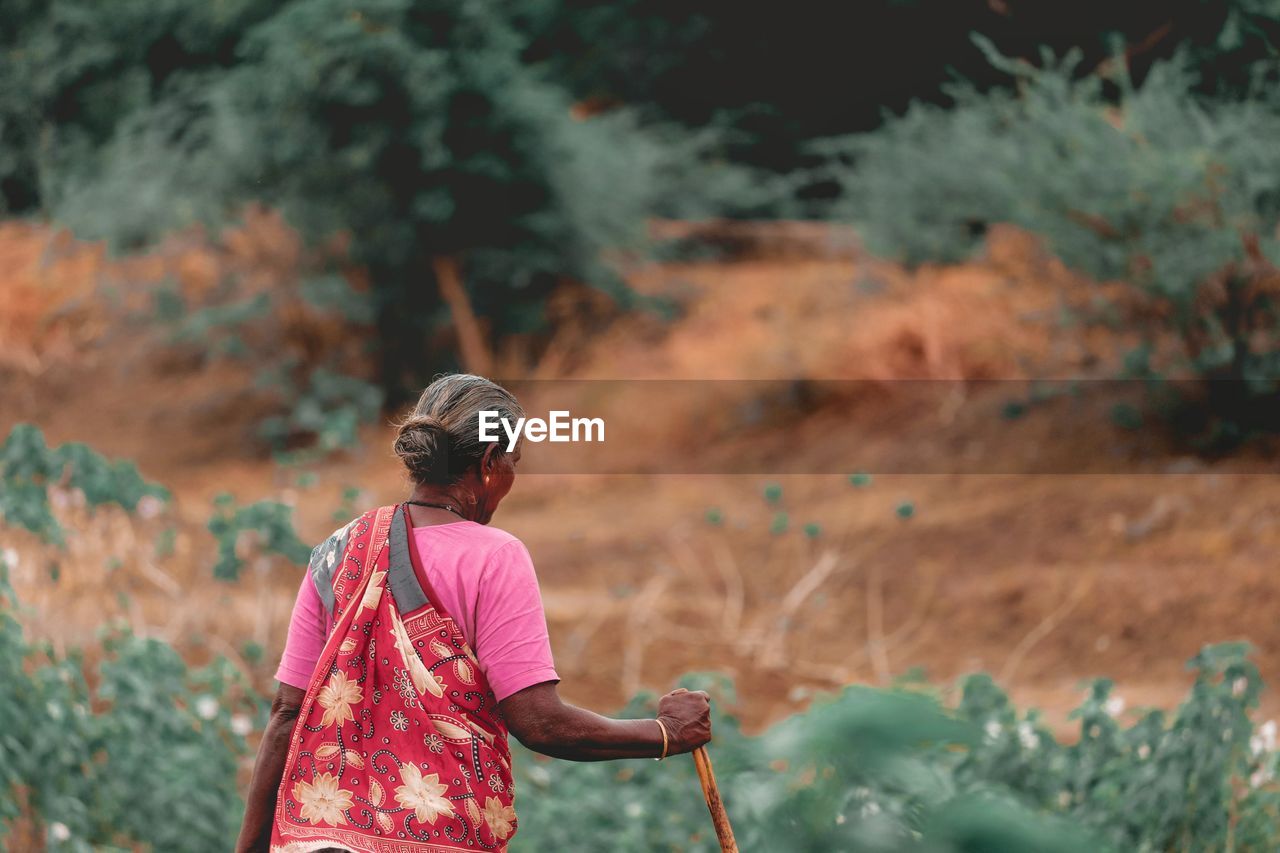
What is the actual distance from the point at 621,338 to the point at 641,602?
4955 mm

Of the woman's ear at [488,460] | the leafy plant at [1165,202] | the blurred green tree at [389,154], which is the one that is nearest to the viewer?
the woman's ear at [488,460]

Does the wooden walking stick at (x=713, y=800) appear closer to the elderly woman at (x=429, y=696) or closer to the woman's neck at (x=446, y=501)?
the elderly woman at (x=429, y=696)

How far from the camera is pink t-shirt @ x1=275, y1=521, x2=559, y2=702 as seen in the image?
78.7 inches

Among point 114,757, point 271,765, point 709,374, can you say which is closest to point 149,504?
point 114,757

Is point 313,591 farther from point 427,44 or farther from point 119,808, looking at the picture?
point 427,44

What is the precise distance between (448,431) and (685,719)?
545 mm

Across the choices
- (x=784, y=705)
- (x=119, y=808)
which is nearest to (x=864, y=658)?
(x=784, y=705)

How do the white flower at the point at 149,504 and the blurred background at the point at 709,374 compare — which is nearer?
the blurred background at the point at 709,374

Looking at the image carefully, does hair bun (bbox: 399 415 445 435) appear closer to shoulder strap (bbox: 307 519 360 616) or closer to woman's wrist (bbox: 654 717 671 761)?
shoulder strap (bbox: 307 519 360 616)

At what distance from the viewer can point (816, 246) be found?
13.3 metres

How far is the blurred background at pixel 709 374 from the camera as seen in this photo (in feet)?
12.3

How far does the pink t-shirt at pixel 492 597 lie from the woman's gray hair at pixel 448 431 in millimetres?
86

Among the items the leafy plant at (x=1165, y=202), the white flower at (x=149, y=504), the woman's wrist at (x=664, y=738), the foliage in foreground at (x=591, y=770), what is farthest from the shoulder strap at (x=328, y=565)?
the leafy plant at (x=1165, y=202)

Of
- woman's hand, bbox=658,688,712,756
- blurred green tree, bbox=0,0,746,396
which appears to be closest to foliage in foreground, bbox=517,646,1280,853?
woman's hand, bbox=658,688,712,756
